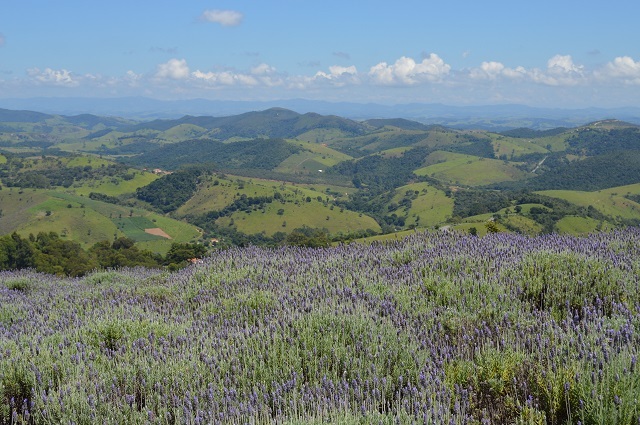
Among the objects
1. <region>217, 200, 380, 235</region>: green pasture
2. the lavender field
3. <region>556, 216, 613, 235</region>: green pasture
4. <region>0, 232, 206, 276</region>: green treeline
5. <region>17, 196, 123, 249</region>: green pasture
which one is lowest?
Result: <region>217, 200, 380, 235</region>: green pasture

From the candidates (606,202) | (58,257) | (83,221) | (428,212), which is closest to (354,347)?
(58,257)

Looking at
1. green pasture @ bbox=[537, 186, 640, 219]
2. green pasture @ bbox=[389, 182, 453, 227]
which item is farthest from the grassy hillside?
green pasture @ bbox=[389, 182, 453, 227]

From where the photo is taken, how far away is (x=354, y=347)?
3.78 meters

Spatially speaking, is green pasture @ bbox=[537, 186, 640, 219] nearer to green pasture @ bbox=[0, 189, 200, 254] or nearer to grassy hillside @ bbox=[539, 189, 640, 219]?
grassy hillside @ bbox=[539, 189, 640, 219]

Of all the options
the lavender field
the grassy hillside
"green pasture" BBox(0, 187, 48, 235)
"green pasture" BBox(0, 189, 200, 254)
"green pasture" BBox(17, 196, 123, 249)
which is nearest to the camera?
the lavender field

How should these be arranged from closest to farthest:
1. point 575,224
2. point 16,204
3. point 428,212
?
point 575,224 < point 16,204 < point 428,212

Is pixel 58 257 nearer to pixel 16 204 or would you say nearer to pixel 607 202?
pixel 16 204

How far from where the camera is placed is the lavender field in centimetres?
290

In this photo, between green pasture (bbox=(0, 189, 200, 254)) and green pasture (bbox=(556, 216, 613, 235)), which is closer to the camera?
green pasture (bbox=(556, 216, 613, 235))

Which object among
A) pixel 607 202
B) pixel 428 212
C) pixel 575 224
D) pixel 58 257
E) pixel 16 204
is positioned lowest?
pixel 428 212

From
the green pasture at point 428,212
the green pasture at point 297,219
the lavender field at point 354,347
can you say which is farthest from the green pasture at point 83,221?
the lavender field at point 354,347

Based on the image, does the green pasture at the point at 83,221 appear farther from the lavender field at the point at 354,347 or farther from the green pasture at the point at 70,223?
the lavender field at the point at 354,347

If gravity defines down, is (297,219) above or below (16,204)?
below

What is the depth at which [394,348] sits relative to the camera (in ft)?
12.2
